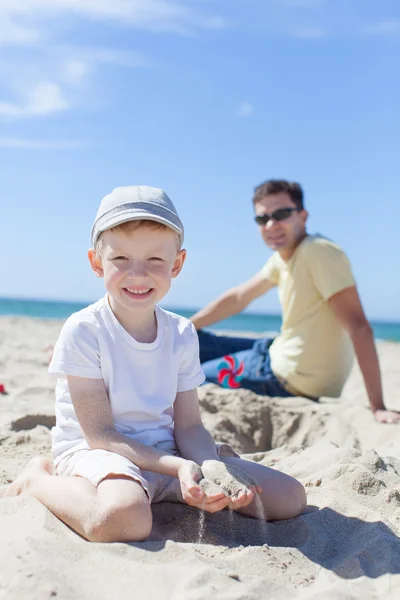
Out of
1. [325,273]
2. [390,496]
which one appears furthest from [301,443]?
[390,496]

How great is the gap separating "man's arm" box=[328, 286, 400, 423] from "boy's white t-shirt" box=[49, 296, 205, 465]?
2023mm

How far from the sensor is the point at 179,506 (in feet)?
8.09

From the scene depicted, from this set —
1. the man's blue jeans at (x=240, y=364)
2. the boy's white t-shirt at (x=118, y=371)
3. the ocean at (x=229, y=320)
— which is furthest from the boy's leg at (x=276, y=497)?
the ocean at (x=229, y=320)

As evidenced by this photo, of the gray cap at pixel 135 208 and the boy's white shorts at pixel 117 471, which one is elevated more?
the gray cap at pixel 135 208

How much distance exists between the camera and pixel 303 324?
185 inches

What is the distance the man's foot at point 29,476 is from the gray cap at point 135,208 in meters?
0.91

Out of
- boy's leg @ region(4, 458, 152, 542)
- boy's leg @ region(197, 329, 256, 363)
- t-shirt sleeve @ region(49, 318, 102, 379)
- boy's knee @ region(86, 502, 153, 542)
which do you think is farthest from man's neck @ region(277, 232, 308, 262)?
boy's knee @ region(86, 502, 153, 542)

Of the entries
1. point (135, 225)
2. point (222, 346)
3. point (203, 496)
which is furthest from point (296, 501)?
point (222, 346)

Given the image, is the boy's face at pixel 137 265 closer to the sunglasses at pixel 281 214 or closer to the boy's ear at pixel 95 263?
the boy's ear at pixel 95 263

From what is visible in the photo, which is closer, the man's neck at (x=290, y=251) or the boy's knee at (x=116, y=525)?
the boy's knee at (x=116, y=525)

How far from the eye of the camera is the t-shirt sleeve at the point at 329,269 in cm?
439

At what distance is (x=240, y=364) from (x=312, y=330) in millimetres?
688

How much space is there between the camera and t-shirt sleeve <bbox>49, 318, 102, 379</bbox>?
237 centimetres

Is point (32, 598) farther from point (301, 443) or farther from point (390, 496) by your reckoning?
point (301, 443)
